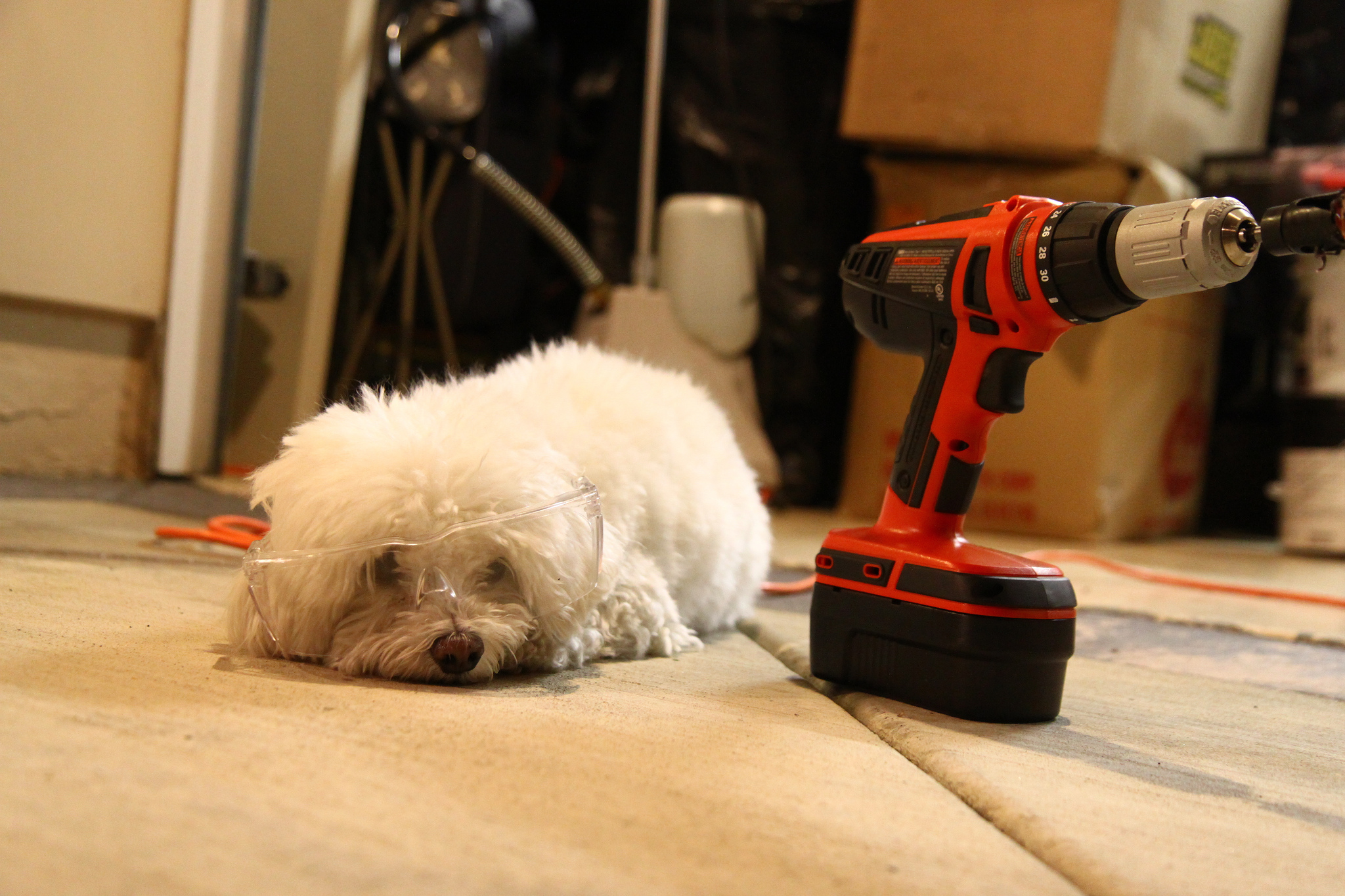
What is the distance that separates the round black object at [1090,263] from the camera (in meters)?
0.96

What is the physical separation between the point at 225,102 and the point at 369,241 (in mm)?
703

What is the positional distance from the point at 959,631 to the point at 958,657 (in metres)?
0.03

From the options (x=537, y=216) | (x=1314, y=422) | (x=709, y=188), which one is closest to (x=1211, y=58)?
(x=1314, y=422)

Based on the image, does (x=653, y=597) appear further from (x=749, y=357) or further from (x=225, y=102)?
(x=749, y=357)

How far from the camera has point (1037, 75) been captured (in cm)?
271

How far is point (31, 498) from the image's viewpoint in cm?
207

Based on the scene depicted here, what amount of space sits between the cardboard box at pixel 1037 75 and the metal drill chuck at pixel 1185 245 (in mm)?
1936

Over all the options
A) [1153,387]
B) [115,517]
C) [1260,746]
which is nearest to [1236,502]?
[1153,387]

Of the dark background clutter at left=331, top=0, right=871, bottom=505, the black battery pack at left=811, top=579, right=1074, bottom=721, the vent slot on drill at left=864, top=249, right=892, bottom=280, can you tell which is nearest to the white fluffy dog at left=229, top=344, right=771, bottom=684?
→ the black battery pack at left=811, top=579, right=1074, bottom=721

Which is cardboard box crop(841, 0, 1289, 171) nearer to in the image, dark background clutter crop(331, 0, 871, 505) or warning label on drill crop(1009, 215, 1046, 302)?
dark background clutter crop(331, 0, 871, 505)

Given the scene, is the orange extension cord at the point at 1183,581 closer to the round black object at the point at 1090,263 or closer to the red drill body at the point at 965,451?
the red drill body at the point at 965,451

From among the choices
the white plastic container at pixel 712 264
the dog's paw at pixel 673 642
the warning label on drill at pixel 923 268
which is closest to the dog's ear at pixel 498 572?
the dog's paw at pixel 673 642

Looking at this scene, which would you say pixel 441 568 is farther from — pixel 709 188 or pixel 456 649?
pixel 709 188

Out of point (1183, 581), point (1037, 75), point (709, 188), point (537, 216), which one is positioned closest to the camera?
point (1183, 581)
